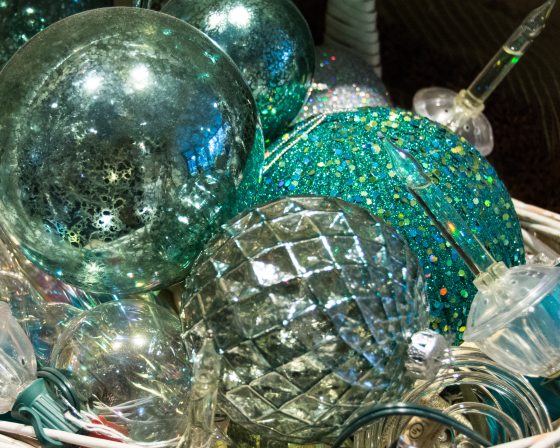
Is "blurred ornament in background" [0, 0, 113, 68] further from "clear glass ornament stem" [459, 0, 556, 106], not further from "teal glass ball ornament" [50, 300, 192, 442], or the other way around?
"clear glass ornament stem" [459, 0, 556, 106]

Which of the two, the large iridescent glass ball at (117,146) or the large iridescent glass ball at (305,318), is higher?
the large iridescent glass ball at (117,146)

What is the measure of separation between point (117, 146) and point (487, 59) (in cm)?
72

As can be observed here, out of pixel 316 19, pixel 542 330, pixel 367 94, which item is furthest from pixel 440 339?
pixel 316 19

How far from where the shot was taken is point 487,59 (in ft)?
3.76

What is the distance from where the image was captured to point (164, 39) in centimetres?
65

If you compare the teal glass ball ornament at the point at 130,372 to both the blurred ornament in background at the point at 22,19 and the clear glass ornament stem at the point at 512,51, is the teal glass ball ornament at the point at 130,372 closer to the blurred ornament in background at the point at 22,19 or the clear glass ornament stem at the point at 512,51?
the blurred ornament in background at the point at 22,19

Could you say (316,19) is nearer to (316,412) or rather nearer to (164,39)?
(164,39)

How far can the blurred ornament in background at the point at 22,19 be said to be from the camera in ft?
2.72

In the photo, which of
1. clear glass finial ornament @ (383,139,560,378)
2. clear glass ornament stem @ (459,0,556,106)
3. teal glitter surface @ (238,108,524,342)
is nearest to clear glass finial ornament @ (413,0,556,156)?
clear glass ornament stem @ (459,0,556,106)

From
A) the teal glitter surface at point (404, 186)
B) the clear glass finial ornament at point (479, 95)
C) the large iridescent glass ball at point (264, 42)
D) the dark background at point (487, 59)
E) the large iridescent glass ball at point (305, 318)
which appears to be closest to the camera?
the large iridescent glass ball at point (305, 318)

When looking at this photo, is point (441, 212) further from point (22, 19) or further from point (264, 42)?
point (22, 19)

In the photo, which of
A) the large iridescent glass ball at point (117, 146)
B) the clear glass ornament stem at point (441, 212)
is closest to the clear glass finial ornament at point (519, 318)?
the clear glass ornament stem at point (441, 212)

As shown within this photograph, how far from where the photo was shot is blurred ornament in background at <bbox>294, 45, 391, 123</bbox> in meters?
1.00

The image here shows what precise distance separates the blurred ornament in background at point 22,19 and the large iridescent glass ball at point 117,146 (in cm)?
20
